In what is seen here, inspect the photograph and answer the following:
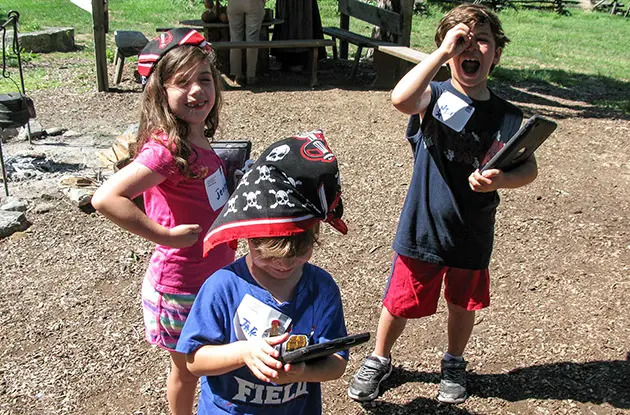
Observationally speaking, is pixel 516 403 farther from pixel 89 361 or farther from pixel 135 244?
pixel 135 244

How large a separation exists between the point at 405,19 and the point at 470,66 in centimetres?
708

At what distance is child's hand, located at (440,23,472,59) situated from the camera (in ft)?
8.84

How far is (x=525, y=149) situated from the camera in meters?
2.74

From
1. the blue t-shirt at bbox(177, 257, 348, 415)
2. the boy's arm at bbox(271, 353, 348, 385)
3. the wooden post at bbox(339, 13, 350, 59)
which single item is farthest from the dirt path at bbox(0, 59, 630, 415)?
the wooden post at bbox(339, 13, 350, 59)

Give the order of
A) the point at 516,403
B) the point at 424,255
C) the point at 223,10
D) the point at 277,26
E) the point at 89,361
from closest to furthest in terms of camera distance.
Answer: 1. the point at 424,255
2. the point at 516,403
3. the point at 89,361
4. the point at 223,10
5. the point at 277,26

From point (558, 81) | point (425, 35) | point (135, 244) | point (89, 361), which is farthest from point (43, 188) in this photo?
point (425, 35)

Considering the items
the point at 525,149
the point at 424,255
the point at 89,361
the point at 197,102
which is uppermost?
the point at 197,102

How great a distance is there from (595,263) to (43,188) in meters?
4.58

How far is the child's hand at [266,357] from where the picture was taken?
167cm

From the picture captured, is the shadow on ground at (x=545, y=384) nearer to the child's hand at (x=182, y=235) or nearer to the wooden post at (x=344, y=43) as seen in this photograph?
the child's hand at (x=182, y=235)

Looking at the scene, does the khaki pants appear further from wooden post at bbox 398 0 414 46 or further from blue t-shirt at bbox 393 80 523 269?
blue t-shirt at bbox 393 80 523 269

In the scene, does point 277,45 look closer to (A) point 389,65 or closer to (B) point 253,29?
(B) point 253,29

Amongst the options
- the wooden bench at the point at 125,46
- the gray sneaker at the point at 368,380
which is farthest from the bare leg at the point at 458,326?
the wooden bench at the point at 125,46

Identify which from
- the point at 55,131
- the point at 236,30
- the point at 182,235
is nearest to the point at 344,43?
the point at 236,30
